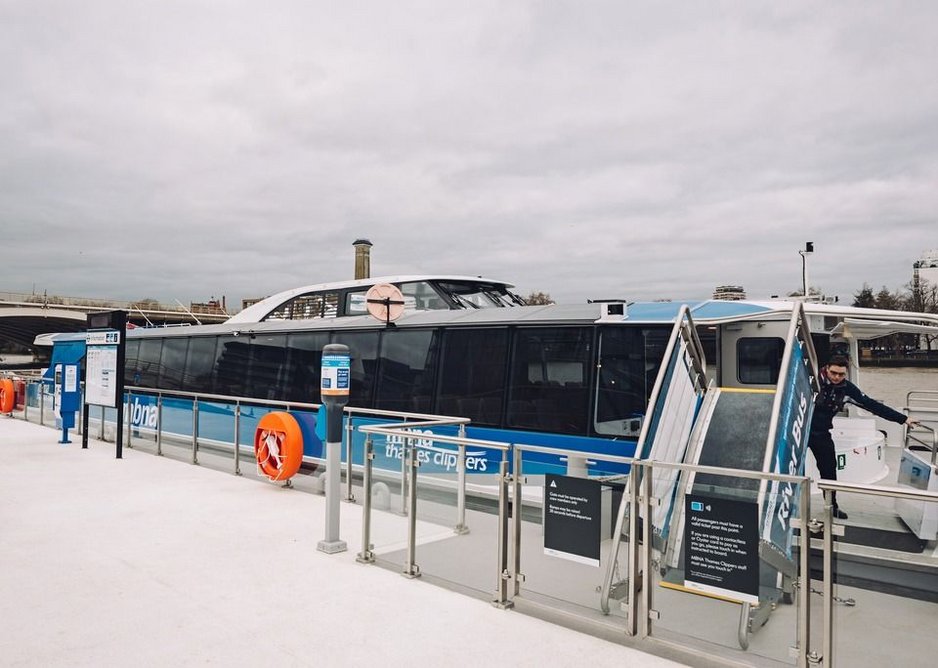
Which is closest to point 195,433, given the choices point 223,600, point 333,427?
point 333,427

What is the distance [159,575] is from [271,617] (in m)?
1.27

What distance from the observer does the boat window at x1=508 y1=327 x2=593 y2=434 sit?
291 inches

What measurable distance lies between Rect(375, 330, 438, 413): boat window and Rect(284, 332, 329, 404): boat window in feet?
4.91

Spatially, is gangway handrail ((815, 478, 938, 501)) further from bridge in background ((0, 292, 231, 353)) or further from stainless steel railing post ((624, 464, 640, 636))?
bridge in background ((0, 292, 231, 353))

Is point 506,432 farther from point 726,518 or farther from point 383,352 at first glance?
point 726,518

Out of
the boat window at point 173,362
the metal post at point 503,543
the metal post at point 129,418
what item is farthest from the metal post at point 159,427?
the metal post at point 503,543


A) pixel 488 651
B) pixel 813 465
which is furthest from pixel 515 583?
pixel 813 465

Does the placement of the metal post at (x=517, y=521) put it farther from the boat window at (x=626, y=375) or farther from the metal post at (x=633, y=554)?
the boat window at (x=626, y=375)

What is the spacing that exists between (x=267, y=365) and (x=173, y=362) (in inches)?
151

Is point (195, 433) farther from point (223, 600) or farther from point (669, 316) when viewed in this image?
point (669, 316)

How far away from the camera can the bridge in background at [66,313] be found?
181 feet

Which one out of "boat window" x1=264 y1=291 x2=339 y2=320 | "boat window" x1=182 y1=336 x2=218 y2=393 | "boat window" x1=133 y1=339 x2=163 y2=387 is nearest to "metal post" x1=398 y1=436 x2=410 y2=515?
"boat window" x1=264 y1=291 x2=339 y2=320

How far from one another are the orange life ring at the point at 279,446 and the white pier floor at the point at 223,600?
769mm

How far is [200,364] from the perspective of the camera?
44.5 ft
